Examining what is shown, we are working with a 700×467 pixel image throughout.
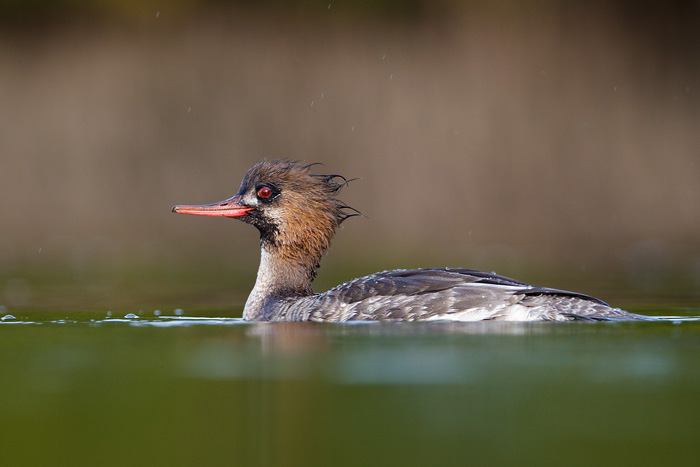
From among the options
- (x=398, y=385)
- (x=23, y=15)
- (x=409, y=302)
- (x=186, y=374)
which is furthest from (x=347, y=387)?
(x=23, y=15)

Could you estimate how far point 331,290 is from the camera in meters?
8.37

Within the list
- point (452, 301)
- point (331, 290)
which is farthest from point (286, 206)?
point (452, 301)

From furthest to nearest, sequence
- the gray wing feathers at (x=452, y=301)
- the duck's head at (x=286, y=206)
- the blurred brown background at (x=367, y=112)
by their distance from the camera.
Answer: the blurred brown background at (x=367, y=112) < the duck's head at (x=286, y=206) < the gray wing feathers at (x=452, y=301)

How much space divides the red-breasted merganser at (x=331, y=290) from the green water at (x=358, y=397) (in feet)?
1.60

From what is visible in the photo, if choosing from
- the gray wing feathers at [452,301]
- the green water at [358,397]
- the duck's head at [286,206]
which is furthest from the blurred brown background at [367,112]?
the green water at [358,397]

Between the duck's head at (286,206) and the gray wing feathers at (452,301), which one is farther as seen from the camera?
the duck's head at (286,206)

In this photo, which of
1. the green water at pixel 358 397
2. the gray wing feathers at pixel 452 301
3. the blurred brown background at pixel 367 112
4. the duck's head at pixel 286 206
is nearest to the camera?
the green water at pixel 358 397

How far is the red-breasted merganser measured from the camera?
7.74 meters

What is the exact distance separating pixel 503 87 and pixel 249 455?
18.0 meters

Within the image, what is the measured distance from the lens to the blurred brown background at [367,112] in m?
20.6

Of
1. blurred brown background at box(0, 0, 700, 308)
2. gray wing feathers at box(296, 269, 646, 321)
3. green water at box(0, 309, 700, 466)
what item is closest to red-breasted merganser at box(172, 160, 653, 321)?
gray wing feathers at box(296, 269, 646, 321)

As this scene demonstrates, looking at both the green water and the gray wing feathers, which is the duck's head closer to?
the gray wing feathers

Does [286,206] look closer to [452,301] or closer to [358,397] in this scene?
[452,301]

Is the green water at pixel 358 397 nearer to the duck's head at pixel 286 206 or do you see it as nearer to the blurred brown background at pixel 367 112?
the duck's head at pixel 286 206
